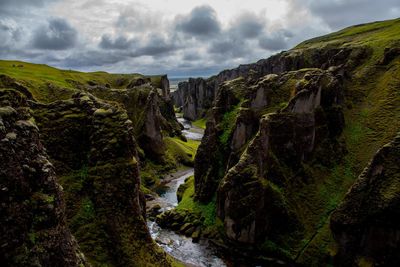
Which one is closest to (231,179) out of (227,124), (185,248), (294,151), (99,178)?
(294,151)

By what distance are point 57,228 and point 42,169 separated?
157 inches

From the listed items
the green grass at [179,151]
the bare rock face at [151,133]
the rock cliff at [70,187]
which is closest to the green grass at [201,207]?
the rock cliff at [70,187]

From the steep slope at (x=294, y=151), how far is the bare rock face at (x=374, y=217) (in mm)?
4014

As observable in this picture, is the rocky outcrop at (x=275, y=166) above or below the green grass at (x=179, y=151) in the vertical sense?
above

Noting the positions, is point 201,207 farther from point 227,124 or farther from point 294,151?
point 294,151

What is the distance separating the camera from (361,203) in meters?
52.4

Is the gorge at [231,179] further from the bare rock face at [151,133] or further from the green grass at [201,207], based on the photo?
the bare rock face at [151,133]

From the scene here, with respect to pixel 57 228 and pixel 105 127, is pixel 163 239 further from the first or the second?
pixel 57 228

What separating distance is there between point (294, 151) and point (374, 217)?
20256mm

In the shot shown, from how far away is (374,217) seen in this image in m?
50.2

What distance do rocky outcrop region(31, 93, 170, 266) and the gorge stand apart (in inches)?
4.0

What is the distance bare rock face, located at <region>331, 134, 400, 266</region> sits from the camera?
48.8 metres

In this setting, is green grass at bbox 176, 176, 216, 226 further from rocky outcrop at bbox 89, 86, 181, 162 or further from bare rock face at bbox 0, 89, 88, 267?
bare rock face at bbox 0, 89, 88, 267

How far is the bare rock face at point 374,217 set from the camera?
48.8 meters
